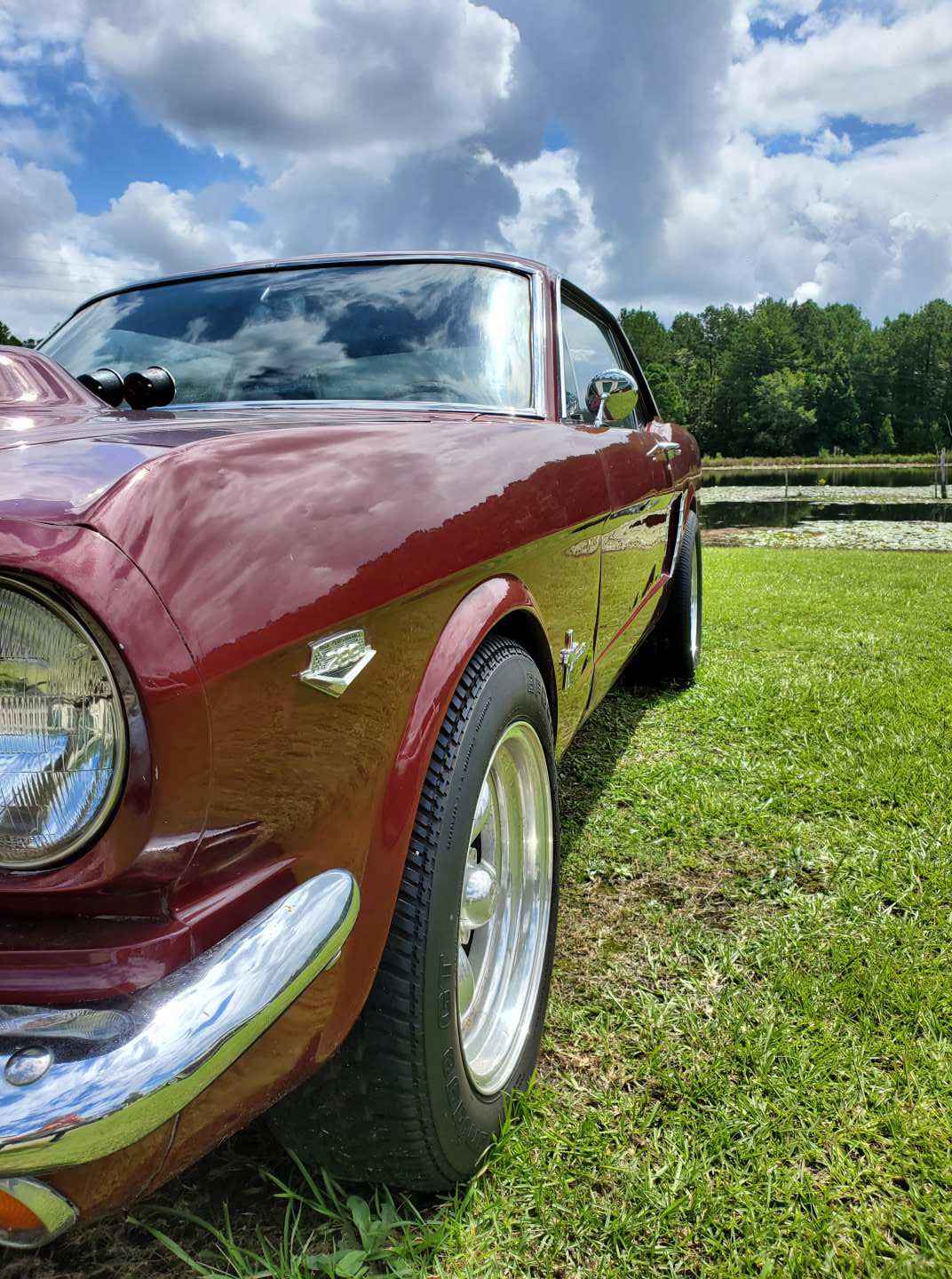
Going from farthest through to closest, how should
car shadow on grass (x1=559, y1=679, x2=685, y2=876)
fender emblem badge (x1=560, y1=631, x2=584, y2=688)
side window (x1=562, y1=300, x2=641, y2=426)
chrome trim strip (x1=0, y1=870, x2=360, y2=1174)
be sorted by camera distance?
car shadow on grass (x1=559, y1=679, x2=685, y2=876) → side window (x1=562, y1=300, x2=641, y2=426) → fender emblem badge (x1=560, y1=631, x2=584, y2=688) → chrome trim strip (x1=0, y1=870, x2=360, y2=1174)

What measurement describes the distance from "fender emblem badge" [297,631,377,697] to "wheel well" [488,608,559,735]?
47 centimetres

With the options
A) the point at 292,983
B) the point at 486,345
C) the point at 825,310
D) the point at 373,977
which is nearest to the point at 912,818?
the point at 486,345

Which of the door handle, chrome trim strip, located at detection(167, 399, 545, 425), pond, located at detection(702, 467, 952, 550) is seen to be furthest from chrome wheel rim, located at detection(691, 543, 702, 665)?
pond, located at detection(702, 467, 952, 550)

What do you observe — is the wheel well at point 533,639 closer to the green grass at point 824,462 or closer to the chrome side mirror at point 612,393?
the chrome side mirror at point 612,393

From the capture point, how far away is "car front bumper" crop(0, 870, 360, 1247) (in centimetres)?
77

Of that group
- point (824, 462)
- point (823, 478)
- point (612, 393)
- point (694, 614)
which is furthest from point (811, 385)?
point (612, 393)

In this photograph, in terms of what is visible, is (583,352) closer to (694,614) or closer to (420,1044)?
(694,614)

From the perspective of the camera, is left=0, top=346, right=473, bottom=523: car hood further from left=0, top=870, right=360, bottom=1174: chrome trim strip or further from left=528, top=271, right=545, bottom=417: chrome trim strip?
left=0, top=870, right=360, bottom=1174: chrome trim strip

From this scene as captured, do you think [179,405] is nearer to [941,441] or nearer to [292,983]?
[292,983]

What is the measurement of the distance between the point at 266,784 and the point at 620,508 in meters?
1.59

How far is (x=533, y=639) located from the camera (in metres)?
1.67

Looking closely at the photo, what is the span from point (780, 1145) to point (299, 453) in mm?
1334

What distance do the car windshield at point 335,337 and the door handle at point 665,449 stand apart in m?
0.85

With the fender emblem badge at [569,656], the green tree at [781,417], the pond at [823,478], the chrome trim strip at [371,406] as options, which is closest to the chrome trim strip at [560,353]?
the chrome trim strip at [371,406]
